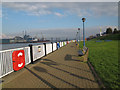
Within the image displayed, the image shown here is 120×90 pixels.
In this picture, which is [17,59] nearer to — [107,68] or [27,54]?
[27,54]

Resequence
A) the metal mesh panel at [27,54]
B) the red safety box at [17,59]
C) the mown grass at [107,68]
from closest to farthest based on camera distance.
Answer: the mown grass at [107,68] → the red safety box at [17,59] → the metal mesh panel at [27,54]

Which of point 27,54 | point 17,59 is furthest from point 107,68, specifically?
point 17,59

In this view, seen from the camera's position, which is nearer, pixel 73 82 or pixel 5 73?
pixel 73 82

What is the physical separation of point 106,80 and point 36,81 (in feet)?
9.55

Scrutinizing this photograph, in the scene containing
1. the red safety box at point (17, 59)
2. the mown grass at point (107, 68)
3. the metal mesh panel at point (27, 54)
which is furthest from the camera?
the metal mesh panel at point (27, 54)

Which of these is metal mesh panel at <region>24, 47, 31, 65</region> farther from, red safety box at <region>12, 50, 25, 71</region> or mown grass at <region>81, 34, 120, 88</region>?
mown grass at <region>81, 34, 120, 88</region>

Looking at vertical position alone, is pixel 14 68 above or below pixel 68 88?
above

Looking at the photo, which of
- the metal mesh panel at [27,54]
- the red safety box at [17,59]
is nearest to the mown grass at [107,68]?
the red safety box at [17,59]

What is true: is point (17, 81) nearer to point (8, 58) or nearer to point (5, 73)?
point (5, 73)

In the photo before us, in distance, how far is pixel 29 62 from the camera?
7.21 meters

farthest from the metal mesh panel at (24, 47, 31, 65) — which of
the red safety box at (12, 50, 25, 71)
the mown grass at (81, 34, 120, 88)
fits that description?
the mown grass at (81, 34, 120, 88)

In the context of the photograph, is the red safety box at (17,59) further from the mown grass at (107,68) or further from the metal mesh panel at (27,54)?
the mown grass at (107,68)

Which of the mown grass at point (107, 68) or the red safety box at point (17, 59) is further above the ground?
the red safety box at point (17, 59)

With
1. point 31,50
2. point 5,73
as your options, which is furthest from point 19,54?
point 31,50
